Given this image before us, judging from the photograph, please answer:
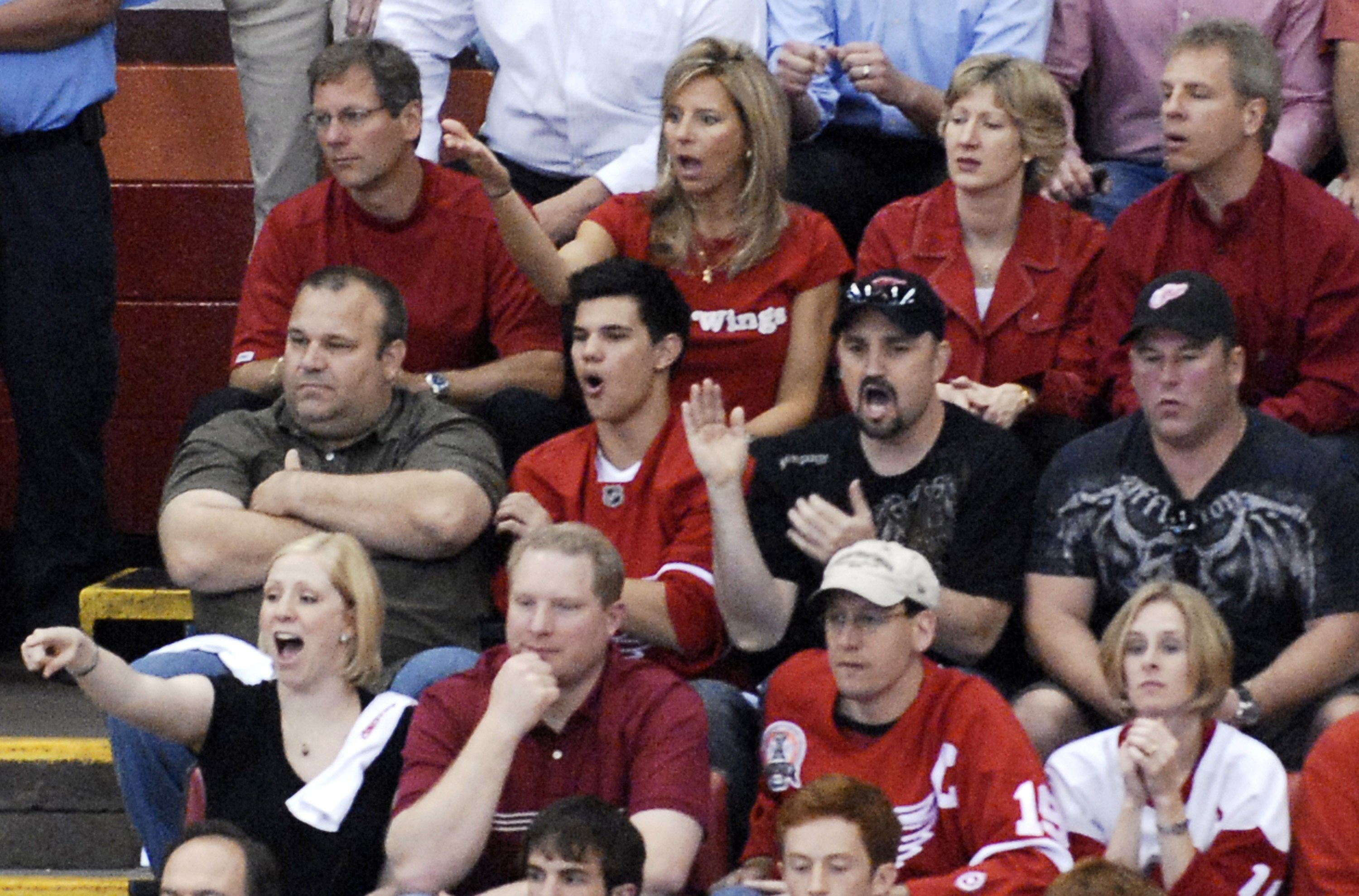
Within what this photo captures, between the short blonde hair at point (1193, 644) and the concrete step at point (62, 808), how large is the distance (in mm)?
2021

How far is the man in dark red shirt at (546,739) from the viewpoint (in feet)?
11.7

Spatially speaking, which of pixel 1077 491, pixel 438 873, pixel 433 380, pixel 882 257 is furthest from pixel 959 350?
pixel 438 873

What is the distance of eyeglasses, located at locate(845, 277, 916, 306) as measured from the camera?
14.0ft

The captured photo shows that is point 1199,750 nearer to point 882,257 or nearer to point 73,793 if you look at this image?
point 882,257

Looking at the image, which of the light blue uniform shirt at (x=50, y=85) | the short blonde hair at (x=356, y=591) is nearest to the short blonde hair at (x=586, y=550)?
the short blonde hair at (x=356, y=591)

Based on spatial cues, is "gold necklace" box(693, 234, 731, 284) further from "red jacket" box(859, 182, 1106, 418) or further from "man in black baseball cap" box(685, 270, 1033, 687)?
"man in black baseball cap" box(685, 270, 1033, 687)

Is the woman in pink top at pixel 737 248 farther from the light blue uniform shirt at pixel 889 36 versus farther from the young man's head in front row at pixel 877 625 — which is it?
the young man's head in front row at pixel 877 625

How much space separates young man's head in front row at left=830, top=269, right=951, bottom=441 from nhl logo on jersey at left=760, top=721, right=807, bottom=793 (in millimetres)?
646

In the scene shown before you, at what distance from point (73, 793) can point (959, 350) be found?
78.8 inches

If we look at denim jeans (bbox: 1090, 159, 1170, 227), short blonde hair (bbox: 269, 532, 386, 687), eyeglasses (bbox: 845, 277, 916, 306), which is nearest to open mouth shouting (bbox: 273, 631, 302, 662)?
short blonde hair (bbox: 269, 532, 386, 687)

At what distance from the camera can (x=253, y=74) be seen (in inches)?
218

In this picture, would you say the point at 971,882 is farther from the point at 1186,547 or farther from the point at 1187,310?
the point at 1187,310

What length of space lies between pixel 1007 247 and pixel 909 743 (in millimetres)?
1448

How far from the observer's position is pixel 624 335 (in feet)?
14.6
